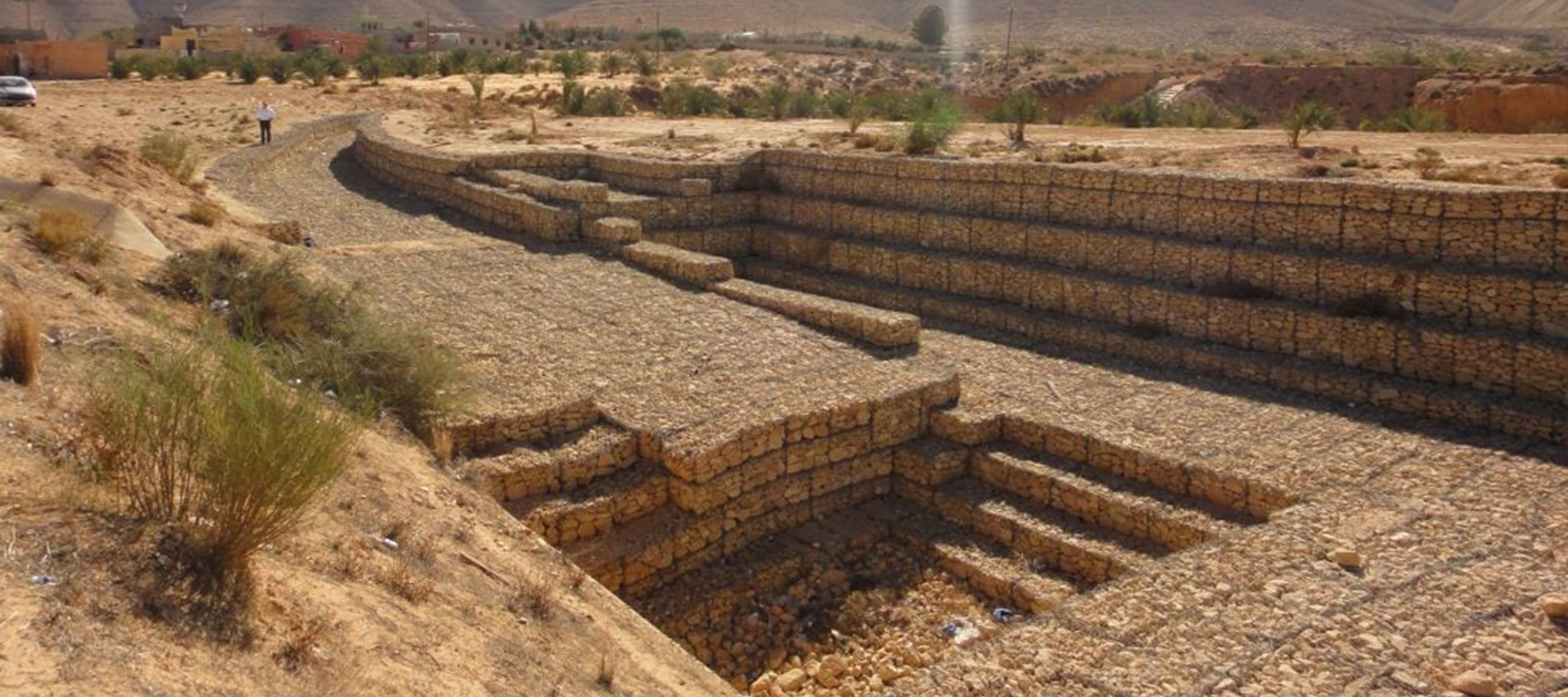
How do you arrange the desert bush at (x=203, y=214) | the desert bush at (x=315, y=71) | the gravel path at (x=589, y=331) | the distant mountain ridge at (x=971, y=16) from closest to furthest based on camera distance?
1. the gravel path at (x=589, y=331)
2. the desert bush at (x=203, y=214)
3. the desert bush at (x=315, y=71)
4. the distant mountain ridge at (x=971, y=16)

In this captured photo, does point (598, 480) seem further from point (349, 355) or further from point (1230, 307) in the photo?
point (1230, 307)

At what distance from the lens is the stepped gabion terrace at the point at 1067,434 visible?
8.03 meters

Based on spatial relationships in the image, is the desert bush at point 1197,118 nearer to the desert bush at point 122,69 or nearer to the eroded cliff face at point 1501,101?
the eroded cliff face at point 1501,101

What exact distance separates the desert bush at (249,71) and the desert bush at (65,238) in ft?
109

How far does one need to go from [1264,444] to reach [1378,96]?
30651mm

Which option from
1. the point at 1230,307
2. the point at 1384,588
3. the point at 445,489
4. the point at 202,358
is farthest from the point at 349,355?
the point at 1230,307

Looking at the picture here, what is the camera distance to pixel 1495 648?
7.32 metres

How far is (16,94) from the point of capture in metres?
27.8

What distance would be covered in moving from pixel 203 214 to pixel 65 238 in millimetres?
4725

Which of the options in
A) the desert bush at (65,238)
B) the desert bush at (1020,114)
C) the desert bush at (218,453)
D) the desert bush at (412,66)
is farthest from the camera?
the desert bush at (412,66)

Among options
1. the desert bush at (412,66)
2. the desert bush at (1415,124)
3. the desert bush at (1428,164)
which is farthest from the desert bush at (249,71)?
the desert bush at (1428,164)

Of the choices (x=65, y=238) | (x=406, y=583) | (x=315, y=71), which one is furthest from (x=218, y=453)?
(x=315, y=71)

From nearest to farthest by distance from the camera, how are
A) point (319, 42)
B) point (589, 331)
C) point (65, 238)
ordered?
point (65, 238) → point (589, 331) → point (319, 42)

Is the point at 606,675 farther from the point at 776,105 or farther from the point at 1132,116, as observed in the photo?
the point at 776,105
